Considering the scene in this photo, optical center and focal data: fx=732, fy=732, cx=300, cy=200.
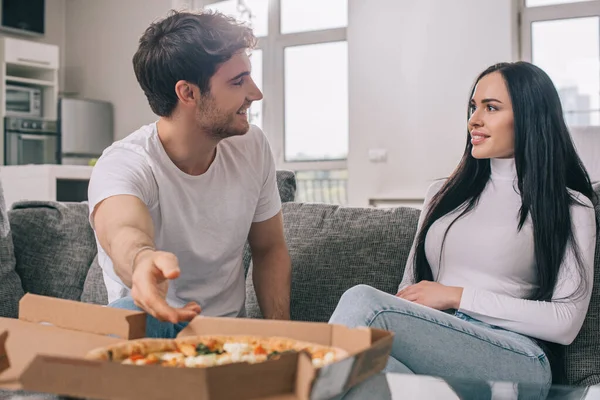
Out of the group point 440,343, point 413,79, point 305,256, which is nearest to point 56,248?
point 305,256

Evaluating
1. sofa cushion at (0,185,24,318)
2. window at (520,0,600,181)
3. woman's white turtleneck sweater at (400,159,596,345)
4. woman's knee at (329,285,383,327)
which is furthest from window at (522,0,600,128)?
woman's knee at (329,285,383,327)

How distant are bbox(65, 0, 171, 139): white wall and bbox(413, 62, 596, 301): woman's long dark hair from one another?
17.5ft

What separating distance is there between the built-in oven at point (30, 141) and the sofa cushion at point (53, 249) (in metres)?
4.34

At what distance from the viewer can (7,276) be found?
6.98 feet

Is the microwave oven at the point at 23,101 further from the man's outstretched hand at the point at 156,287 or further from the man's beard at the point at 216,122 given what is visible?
the man's outstretched hand at the point at 156,287

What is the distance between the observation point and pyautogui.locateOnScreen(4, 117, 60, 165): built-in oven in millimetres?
6250

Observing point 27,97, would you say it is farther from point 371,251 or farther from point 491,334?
point 491,334

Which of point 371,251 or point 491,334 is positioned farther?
point 371,251

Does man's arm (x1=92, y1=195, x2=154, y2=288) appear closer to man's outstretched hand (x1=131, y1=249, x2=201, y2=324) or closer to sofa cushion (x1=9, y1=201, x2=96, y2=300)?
man's outstretched hand (x1=131, y1=249, x2=201, y2=324)

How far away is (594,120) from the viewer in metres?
5.16

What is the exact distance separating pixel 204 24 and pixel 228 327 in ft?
3.26

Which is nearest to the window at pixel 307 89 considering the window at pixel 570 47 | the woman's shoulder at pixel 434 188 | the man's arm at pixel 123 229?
the window at pixel 570 47

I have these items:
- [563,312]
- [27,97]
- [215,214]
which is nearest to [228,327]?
[215,214]

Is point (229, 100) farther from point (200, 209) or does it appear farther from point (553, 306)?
point (553, 306)
